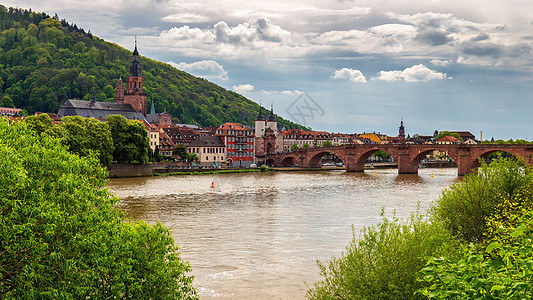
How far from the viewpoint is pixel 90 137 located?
61906 millimetres

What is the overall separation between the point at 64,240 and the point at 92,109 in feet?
383

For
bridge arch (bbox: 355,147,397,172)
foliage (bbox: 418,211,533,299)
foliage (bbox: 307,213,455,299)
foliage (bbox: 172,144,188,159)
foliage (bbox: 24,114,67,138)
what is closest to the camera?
foliage (bbox: 418,211,533,299)

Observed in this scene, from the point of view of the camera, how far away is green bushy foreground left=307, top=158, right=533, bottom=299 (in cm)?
750

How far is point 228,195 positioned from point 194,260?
87.2 ft

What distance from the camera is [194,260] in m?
21.8

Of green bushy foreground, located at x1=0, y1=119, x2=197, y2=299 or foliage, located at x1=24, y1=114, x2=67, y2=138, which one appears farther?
foliage, located at x1=24, y1=114, x2=67, y2=138

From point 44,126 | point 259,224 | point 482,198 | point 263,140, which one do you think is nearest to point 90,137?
point 44,126

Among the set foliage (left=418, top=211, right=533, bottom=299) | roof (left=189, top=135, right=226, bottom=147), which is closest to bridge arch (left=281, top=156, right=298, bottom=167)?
roof (left=189, top=135, right=226, bottom=147)

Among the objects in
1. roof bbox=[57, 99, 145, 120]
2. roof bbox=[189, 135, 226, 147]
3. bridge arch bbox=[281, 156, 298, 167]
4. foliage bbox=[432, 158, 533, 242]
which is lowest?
bridge arch bbox=[281, 156, 298, 167]

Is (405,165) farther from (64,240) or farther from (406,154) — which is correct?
(64,240)

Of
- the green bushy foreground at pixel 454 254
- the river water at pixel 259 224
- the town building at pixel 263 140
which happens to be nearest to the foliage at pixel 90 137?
the river water at pixel 259 224

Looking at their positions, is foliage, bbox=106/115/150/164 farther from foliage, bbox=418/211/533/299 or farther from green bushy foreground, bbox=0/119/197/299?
foliage, bbox=418/211/533/299

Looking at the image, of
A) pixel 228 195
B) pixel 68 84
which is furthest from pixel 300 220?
pixel 68 84

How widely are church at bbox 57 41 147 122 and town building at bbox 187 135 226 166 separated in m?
22.0
